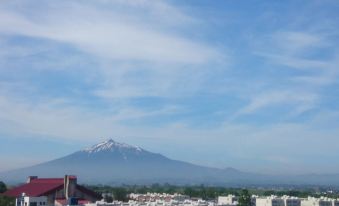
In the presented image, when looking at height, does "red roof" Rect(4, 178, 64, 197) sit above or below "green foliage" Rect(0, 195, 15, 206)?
above

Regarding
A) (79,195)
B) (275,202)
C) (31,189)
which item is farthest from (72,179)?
(275,202)

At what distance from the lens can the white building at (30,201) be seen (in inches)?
2208

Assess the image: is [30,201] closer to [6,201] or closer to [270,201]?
[6,201]

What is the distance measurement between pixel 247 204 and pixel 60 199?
20191mm

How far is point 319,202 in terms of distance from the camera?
68.6 metres

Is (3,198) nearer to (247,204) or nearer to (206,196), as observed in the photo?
(247,204)

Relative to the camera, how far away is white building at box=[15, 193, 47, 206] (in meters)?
56.1

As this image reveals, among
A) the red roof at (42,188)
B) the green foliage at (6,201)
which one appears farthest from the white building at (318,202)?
the green foliage at (6,201)

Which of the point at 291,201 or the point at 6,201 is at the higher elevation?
the point at 6,201

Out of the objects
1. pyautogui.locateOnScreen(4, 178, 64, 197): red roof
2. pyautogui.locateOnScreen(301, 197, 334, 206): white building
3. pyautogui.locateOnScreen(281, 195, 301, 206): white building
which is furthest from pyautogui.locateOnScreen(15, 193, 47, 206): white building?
pyautogui.locateOnScreen(301, 197, 334, 206): white building

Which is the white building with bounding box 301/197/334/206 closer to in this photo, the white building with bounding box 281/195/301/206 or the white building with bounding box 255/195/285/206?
the white building with bounding box 281/195/301/206

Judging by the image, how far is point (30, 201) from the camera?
5622cm

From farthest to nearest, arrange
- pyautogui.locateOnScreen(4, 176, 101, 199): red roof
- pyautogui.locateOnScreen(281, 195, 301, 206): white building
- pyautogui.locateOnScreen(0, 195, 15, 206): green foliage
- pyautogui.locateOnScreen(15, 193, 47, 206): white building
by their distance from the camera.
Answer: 1. pyautogui.locateOnScreen(281, 195, 301, 206): white building
2. pyautogui.locateOnScreen(4, 176, 101, 199): red roof
3. pyautogui.locateOnScreen(15, 193, 47, 206): white building
4. pyautogui.locateOnScreen(0, 195, 15, 206): green foliage

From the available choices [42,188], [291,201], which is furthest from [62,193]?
[291,201]
